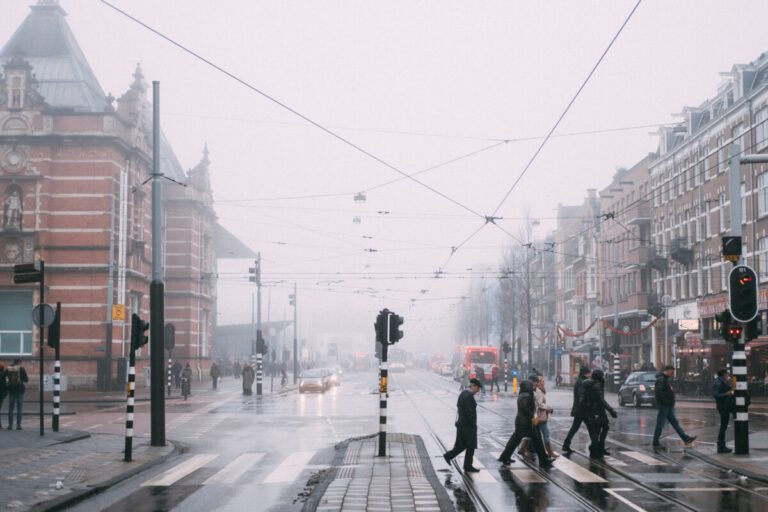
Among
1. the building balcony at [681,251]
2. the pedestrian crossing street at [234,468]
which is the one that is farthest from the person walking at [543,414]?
the building balcony at [681,251]

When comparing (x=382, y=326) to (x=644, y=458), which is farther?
(x=382, y=326)

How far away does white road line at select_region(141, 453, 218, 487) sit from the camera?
612 inches

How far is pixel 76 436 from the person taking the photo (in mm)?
23406

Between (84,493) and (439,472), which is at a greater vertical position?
(84,493)

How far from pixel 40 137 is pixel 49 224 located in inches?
172

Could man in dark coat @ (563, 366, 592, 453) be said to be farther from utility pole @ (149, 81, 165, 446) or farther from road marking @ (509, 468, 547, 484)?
utility pole @ (149, 81, 165, 446)

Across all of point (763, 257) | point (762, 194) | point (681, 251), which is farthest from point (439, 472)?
point (681, 251)

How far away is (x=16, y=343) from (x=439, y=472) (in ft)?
124

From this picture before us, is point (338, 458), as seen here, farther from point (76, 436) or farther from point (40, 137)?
point (40, 137)

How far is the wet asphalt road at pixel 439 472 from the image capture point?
13250 mm

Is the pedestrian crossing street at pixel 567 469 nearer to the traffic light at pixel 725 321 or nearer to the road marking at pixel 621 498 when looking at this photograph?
the road marking at pixel 621 498

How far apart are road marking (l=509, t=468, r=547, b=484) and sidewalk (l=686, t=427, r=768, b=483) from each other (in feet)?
10.9

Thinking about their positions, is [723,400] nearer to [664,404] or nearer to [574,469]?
[664,404]

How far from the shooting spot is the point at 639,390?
38.7 metres
